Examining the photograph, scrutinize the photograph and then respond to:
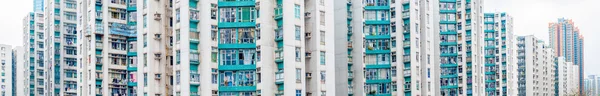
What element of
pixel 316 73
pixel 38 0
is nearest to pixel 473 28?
pixel 316 73

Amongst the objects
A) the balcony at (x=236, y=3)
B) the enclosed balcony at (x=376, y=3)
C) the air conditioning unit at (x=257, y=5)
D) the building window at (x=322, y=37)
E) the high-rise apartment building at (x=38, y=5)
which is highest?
the high-rise apartment building at (x=38, y=5)

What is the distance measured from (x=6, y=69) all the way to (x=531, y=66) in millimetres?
94751

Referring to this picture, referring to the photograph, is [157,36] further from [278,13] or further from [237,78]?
[278,13]

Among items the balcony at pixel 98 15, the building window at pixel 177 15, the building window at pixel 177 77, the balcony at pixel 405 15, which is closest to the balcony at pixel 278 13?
the building window at pixel 177 15

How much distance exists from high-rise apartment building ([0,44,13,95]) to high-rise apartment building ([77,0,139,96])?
Answer: 72998 mm

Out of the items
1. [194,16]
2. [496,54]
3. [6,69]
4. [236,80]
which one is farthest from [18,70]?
[236,80]

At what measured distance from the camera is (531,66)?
131 m

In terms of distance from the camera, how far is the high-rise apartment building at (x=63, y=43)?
77188mm

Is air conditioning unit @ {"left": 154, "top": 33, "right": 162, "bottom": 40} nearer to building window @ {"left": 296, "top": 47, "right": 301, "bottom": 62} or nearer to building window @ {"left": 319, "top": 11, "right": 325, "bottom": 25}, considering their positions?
building window @ {"left": 296, "top": 47, "right": 301, "bottom": 62}

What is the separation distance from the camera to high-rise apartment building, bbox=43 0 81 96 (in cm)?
7719

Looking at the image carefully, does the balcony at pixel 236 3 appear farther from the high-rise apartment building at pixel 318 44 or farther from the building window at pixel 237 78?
the building window at pixel 237 78

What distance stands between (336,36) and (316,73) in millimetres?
15512

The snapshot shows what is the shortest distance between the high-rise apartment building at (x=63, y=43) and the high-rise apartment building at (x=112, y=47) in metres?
21.4

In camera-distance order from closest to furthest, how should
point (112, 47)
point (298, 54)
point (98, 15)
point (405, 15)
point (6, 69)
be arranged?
point (298, 54), point (112, 47), point (98, 15), point (405, 15), point (6, 69)
